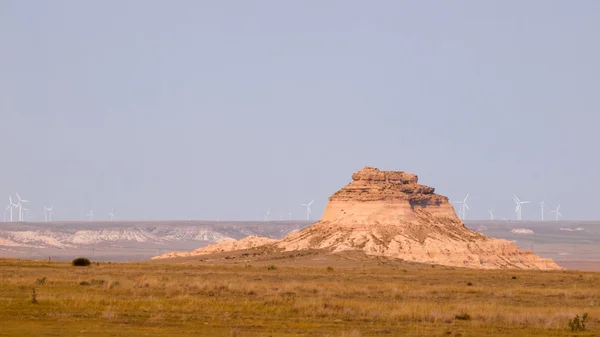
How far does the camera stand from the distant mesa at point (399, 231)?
92.6 metres

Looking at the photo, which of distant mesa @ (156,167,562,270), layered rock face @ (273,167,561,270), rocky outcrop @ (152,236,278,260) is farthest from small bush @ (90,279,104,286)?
rocky outcrop @ (152,236,278,260)

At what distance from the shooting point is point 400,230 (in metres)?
96.6

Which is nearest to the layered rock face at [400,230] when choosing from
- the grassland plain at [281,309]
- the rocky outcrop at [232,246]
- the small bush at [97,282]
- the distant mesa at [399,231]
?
the distant mesa at [399,231]

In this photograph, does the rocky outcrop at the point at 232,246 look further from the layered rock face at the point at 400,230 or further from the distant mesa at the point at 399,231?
the layered rock face at the point at 400,230

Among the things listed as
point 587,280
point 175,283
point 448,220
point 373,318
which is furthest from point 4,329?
point 448,220

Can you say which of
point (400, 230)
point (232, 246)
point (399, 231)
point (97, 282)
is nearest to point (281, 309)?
point (97, 282)

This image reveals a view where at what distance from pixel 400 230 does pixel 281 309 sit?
59.9m

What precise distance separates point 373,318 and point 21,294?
16984 mm

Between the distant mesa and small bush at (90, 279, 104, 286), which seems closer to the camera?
small bush at (90, 279, 104, 286)

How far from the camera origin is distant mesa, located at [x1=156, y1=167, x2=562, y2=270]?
304 feet

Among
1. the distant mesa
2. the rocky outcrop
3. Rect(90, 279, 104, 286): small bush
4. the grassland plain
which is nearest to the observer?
the grassland plain

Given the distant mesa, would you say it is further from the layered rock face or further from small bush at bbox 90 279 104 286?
small bush at bbox 90 279 104 286

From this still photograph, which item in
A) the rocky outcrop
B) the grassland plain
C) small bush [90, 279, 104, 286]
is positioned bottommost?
the grassland plain

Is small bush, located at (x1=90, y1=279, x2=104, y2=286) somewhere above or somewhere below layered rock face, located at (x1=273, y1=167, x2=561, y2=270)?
below
